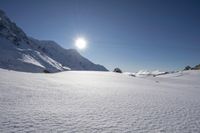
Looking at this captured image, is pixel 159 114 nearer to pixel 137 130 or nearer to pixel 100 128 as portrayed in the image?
pixel 137 130

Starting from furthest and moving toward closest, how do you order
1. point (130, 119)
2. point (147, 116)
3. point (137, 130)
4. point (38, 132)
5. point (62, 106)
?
point (62, 106)
point (147, 116)
point (130, 119)
point (137, 130)
point (38, 132)

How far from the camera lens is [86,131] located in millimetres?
4102

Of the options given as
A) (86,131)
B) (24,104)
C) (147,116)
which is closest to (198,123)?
(147,116)

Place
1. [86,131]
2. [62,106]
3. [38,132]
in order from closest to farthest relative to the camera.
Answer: [38,132], [86,131], [62,106]

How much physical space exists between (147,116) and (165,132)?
1.20 meters

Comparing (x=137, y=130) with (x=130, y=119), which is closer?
(x=137, y=130)

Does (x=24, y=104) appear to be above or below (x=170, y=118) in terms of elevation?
above

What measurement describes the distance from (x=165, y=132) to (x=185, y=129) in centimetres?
75

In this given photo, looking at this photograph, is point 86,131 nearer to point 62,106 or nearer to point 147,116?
point 62,106

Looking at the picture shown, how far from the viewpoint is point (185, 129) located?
4629 mm

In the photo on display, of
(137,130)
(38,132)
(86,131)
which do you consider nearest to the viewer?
(38,132)

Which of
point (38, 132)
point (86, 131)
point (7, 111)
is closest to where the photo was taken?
point (38, 132)

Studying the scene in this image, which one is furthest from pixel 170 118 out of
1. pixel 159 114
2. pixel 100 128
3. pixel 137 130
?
pixel 100 128

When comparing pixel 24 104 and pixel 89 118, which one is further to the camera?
pixel 24 104
